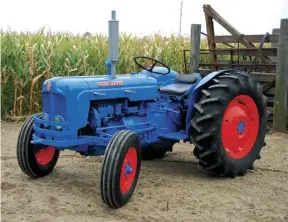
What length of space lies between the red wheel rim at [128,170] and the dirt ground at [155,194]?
15cm

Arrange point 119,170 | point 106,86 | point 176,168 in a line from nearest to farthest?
point 119,170 → point 106,86 → point 176,168

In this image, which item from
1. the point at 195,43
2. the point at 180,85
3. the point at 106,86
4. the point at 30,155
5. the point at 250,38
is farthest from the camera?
the point at 195,43

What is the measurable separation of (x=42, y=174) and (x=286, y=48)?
4559 millimetres

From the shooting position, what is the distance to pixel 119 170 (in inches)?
154

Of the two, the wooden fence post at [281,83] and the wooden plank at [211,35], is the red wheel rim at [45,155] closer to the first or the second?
the wooden fence post at [281,83]

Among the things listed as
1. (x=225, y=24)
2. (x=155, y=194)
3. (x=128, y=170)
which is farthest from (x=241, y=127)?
(x=225, y=24)

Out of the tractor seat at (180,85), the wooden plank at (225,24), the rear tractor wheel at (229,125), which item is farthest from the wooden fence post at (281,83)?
the tractor seat at (180,85)

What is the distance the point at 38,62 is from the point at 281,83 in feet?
13.5

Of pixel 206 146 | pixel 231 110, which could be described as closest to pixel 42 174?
pixel 206 146

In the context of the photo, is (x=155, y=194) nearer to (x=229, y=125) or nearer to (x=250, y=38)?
(x=229, y=125)

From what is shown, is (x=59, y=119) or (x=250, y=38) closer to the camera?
(x=59, y=119)

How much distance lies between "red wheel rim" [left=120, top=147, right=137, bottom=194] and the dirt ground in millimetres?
153

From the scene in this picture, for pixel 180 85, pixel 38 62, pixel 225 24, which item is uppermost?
pixel 225 24

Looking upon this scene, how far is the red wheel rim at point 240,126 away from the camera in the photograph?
5.02m
